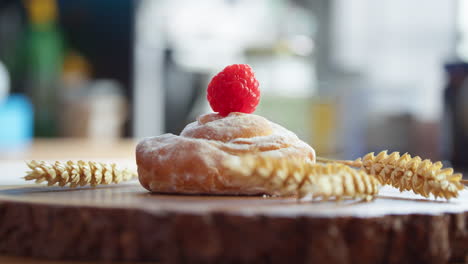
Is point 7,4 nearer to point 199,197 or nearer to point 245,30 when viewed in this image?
point 245,30

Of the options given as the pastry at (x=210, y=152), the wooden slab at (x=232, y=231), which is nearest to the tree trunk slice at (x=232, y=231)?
the wooden slab at (x=232, y=231)

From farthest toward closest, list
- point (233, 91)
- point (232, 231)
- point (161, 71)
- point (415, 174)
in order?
point (161, 71) < point (233, 91) < point (415, 174) < point (232, 231)

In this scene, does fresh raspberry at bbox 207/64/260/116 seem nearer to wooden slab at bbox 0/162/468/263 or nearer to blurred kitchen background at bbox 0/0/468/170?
wooden slab at bbox 0/162/468/263

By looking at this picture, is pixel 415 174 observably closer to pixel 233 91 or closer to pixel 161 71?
pixel 233 91

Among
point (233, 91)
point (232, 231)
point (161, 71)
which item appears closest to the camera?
point (232, 231)

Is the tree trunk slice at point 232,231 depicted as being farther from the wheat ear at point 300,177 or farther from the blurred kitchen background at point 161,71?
the blurred kitchen background at point 161,71

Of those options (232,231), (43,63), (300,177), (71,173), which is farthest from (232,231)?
(43,63)
